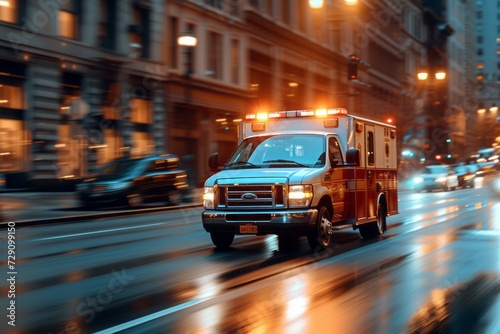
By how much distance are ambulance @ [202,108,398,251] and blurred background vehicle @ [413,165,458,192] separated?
2963 cm

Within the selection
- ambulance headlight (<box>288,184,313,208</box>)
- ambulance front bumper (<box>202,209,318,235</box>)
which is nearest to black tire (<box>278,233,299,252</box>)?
ambulance front bumper (<box>202,209,318,235</box>)

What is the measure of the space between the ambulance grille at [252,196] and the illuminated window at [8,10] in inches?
741

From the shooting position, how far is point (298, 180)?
39.2 feet

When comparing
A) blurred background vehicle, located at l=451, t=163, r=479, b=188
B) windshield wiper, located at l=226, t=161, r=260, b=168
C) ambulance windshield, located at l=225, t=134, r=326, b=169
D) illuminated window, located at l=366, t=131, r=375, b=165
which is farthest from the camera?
blurred background vehicle, located at l=451, t=163, r=479, b=188

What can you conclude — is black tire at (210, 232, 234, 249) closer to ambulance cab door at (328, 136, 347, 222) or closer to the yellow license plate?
the yellow license plate

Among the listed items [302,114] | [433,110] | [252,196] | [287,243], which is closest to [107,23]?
[302,114]

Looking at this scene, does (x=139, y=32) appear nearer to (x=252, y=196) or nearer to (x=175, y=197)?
(x=175, y=197)

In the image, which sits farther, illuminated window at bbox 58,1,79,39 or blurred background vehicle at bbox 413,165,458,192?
blurred background vehicle at bbox 413,165,458,192

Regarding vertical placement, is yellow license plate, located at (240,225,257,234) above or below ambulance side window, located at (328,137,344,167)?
below

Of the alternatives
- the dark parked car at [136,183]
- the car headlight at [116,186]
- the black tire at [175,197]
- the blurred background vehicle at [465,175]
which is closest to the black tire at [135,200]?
the dark parked car at [136,183]

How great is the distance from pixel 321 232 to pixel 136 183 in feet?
42.0

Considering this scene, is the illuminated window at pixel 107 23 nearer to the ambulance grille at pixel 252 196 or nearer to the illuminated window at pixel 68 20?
the illuminated window at pixel 68 20

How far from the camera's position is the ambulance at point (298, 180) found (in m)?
12.0

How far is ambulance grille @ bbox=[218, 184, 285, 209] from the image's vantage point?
39.4ft
